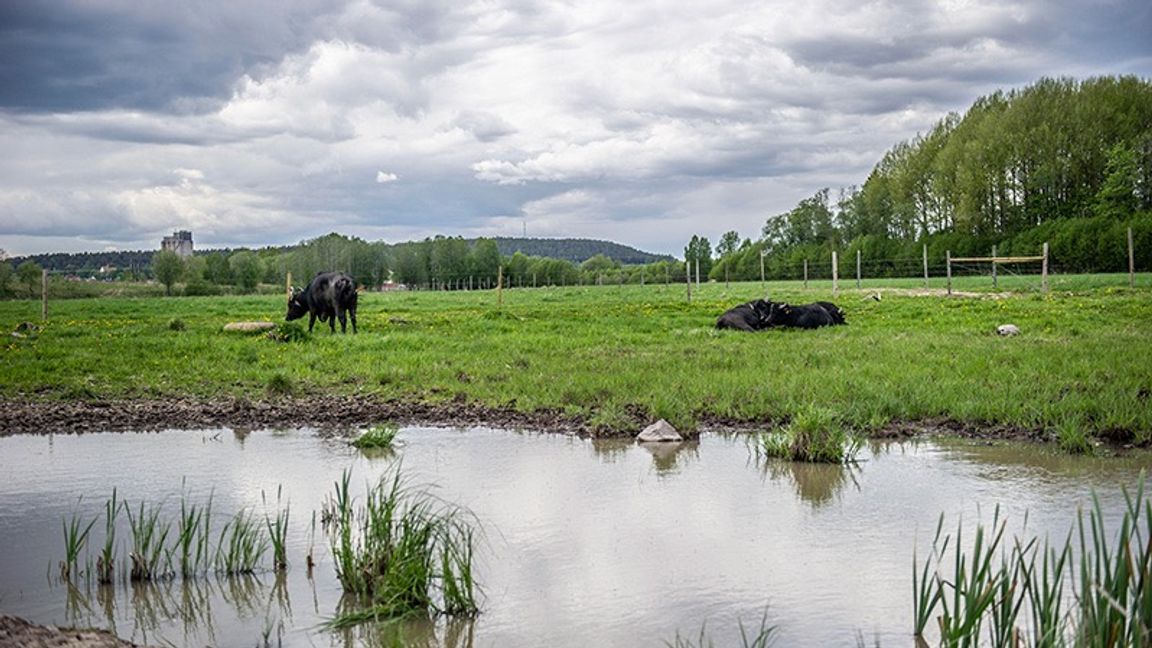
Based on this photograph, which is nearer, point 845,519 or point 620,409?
point 845,519

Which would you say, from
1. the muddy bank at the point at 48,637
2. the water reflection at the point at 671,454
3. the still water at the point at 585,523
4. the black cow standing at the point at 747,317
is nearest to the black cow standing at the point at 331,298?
the black cow standing at the point at 747,317

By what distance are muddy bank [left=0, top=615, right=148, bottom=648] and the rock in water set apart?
6456 millimetres

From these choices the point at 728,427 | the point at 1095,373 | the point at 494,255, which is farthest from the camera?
the point at 494,255

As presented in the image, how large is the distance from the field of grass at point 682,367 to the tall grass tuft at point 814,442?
40.9 inches

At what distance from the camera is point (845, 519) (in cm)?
769

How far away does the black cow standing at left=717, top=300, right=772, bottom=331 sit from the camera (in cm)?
2264

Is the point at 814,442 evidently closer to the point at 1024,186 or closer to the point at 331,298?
the point at 331,298

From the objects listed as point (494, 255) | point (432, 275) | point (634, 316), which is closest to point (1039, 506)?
point (634, 316)

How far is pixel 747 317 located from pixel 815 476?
14.0 meters

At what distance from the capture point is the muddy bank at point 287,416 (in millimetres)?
11938

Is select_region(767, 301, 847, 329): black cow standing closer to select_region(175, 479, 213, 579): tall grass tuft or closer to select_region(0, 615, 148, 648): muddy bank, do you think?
select_region(175, 479, 213, 579): tall grass tuft

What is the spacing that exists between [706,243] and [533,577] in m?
126

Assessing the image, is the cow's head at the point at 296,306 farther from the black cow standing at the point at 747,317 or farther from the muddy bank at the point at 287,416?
the muddy bank at the point at 287,416

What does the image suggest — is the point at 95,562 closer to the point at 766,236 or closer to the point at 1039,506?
the point at 1039,506
